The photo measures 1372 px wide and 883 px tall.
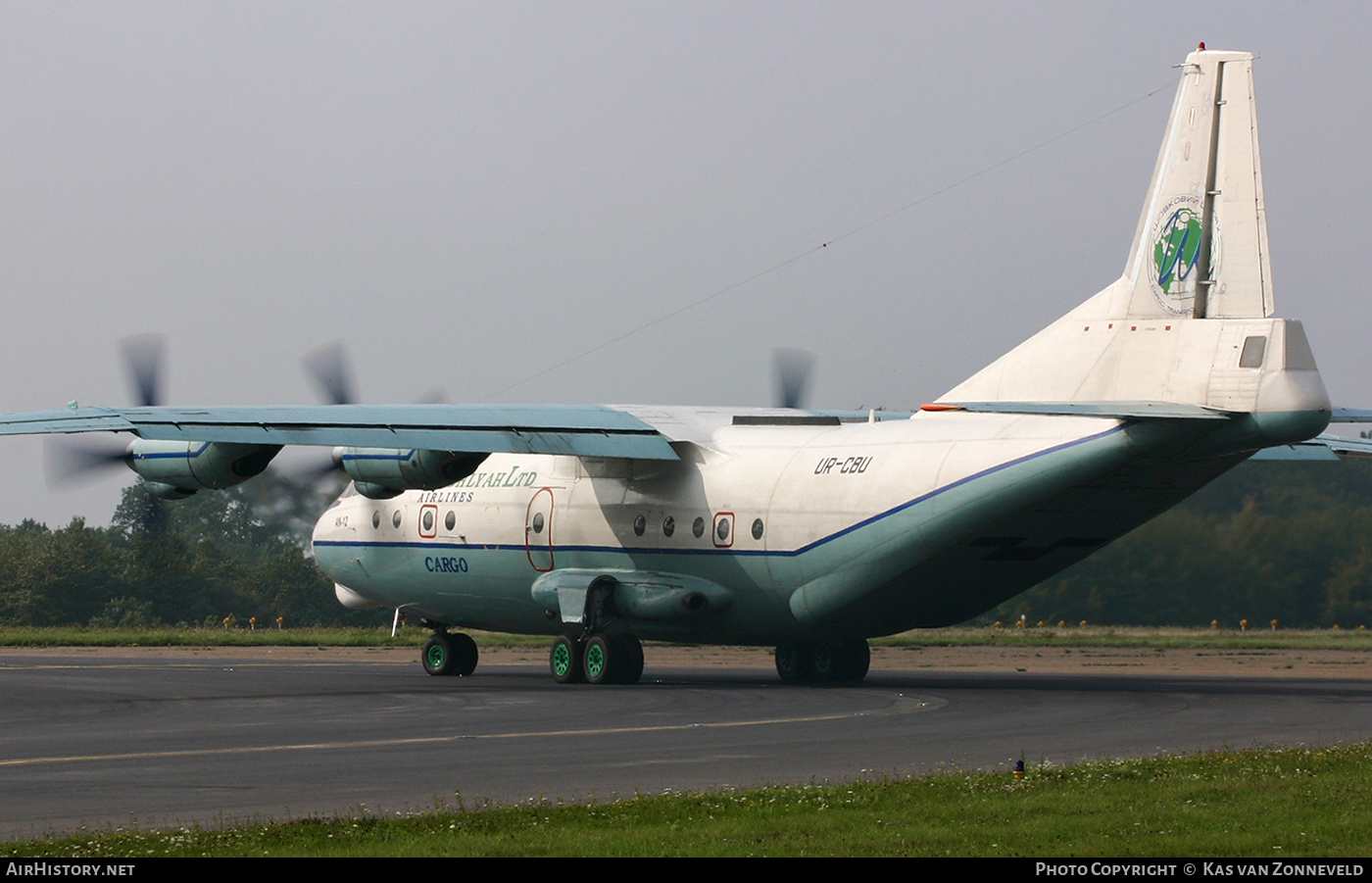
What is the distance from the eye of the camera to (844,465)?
972 inches

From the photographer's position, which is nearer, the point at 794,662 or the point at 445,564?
the point at 794,662

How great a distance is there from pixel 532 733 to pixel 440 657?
1266 centimetres

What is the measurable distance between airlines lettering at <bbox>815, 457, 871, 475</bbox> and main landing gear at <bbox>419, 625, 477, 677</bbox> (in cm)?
878

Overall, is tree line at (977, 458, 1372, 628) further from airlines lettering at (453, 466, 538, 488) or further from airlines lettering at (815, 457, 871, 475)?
airlines lettering at (453, 466, 538, 488)

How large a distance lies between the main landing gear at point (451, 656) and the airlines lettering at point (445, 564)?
1257 mm

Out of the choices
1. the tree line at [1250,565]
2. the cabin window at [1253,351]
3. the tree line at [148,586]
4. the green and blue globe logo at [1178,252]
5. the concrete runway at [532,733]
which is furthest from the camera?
the tree line at [148,586]

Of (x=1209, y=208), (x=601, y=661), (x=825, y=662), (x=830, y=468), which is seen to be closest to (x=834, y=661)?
(x=825, y=662)

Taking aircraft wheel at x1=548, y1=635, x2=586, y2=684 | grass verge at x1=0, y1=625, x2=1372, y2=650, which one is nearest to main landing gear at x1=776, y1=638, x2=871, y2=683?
aircraft wheel at x1=548, y1=635, x2=586, y2=684

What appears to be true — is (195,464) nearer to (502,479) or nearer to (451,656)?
(502,479)

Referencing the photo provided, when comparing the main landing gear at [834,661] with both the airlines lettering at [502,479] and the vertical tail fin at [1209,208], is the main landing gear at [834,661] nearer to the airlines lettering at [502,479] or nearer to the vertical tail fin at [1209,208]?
the airlines lettering at [502,479]

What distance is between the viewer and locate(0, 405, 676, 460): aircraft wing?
2512 centimetres

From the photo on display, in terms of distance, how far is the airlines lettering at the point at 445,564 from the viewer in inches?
1185

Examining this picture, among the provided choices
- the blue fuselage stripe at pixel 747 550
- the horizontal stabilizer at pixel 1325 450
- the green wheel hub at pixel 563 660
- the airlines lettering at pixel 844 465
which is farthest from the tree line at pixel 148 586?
the horizontal stabilizer at pixel 1325 450
